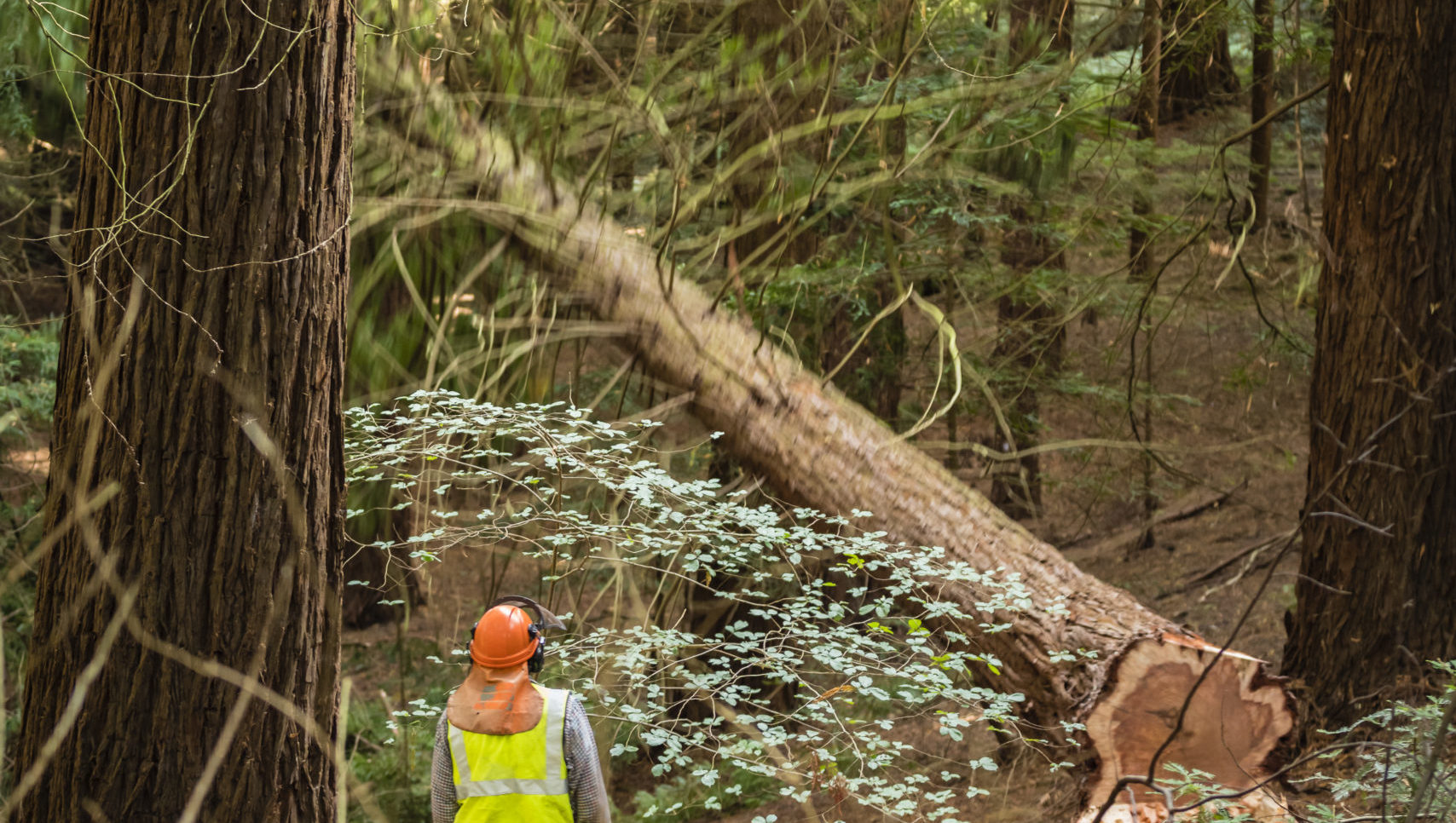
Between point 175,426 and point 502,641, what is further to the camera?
point 502,641

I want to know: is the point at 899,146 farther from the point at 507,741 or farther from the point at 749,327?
the point at 507,741

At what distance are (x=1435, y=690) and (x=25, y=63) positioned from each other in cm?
858

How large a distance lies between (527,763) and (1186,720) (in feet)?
9.61

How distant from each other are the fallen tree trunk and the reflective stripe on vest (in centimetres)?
224

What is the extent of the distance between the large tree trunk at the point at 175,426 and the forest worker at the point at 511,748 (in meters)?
0.56

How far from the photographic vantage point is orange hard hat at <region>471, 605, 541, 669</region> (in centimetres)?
335

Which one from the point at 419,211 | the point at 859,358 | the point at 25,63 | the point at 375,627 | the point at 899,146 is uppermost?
the point at 899,146

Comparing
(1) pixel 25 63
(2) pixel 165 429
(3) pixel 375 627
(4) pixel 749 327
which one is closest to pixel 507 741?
(2) pixel 165 429

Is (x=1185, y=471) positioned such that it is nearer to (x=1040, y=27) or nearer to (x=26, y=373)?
(x=1040, y=27)

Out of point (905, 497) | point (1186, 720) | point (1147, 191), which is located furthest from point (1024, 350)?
point (1186, 720)

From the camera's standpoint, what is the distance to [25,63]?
6.24 meters

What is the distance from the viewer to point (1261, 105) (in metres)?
10.3

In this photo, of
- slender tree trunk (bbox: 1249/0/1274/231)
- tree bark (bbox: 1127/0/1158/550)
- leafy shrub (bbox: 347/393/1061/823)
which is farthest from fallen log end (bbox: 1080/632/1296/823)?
slender tree trunk (bbox: 1249/0/1274/231)

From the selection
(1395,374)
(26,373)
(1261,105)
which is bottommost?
(26,373)
